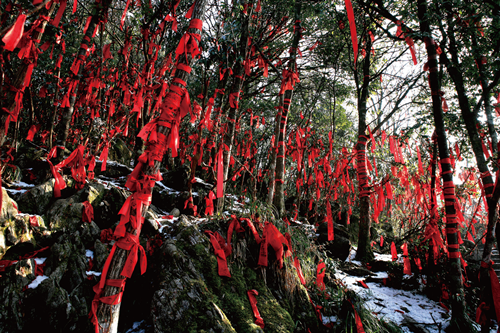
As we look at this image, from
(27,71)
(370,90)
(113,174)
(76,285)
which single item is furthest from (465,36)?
(113,174)

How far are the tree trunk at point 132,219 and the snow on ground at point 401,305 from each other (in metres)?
2.86

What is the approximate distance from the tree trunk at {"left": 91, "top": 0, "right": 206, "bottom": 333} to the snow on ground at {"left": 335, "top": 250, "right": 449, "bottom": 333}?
→ 286 cm

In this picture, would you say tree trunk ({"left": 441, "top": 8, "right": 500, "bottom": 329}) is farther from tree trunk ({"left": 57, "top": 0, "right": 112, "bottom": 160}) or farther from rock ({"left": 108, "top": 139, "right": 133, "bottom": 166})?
rock ({"left": 108, "top": 139, "right": 133, "bottom": 166})

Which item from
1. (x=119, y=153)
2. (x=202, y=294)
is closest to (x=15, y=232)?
(x=202, y=294)

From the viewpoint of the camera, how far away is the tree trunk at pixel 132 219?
4.59 ft

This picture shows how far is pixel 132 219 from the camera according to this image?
1.46 metres

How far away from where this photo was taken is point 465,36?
10.5 ft

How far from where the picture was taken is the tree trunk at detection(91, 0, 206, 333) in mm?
1400

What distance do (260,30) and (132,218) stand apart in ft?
18.7

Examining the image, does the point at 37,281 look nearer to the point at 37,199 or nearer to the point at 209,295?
the point at 37,199

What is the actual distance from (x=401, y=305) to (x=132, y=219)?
163 inches

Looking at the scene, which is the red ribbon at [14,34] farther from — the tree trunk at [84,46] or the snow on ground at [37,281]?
the tree trunk at [84,46]

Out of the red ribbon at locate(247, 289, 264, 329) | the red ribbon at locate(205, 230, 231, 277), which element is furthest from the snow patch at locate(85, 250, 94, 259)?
the red ribbon at locate(247, 289, 264, 329)

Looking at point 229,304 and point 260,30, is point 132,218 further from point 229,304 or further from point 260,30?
point 260,30
